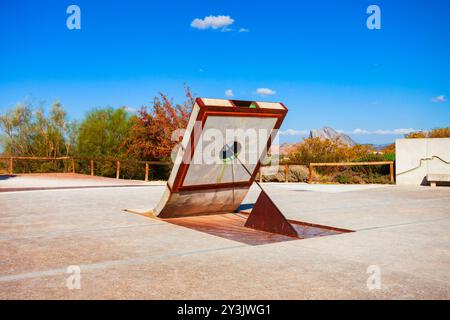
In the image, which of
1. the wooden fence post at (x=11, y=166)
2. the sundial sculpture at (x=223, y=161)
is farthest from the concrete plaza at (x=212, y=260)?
the wooden fence post at (x=11, y=166)

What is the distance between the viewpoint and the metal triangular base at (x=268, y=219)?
6020 mm

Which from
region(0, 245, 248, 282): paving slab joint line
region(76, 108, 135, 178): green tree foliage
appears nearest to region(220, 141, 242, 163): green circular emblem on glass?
region(0, 245, 248, 282): paving slab joint line

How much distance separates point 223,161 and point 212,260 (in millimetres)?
3209

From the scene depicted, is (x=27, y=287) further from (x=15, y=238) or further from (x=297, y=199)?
(x=297, y=199)

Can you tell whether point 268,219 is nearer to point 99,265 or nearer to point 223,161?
point 223,161

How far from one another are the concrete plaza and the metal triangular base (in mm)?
533

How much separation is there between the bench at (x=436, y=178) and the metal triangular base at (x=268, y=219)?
10.2 metres

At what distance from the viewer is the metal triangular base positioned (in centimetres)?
602

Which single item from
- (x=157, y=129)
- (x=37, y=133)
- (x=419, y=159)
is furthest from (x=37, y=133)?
(x=419, y=159)

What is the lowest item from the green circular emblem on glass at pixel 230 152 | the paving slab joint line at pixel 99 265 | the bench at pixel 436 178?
the paving slab joint line at pixel 99 265

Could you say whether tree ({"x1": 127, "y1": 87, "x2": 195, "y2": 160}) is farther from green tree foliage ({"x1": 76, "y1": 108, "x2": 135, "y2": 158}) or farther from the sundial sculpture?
the sundial sculpture

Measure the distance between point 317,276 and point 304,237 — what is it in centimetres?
206

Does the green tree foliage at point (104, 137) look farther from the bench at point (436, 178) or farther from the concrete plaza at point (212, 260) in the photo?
the concrete plaza at point (212, 260)

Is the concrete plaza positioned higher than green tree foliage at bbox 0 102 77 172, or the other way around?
green tree foliage at bbox 0 102 77 172
